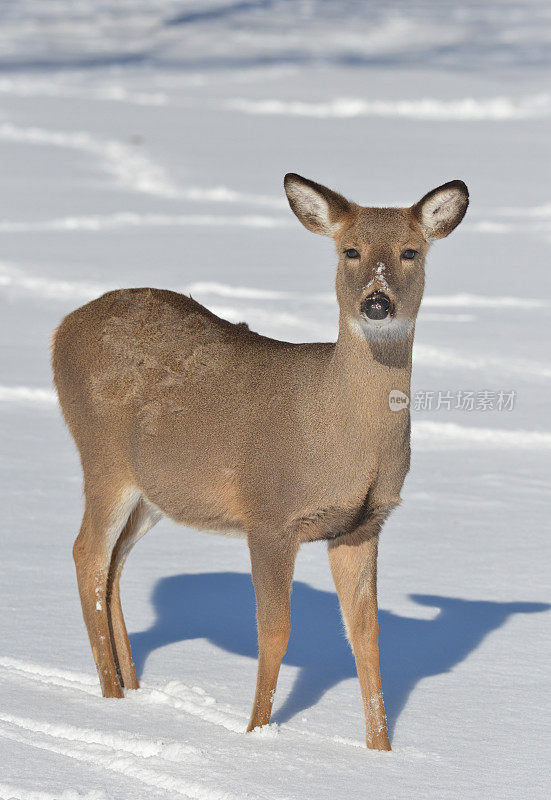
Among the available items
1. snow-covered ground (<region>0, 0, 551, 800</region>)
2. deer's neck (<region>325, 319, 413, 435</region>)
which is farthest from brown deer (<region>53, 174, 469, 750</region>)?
snow-covered ground (<region>0, 0, 551, 800</region>)

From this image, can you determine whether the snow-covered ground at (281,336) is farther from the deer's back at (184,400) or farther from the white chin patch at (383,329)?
the white chin patch at (383,329)

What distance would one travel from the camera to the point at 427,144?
15.3 m

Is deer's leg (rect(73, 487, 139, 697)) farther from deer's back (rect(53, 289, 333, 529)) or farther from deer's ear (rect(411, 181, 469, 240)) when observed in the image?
deer's ear (rect(411, 181, 469, 240))

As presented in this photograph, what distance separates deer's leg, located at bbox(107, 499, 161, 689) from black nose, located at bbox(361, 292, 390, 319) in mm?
1549

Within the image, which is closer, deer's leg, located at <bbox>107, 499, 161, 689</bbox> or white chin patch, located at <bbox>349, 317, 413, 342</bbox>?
white chin patch, located at <bbox>349, 317, 413, 342</bbox>

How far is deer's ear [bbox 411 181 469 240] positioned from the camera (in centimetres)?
498

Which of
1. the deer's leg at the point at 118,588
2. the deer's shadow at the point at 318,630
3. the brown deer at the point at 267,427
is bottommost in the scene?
the deer's shadow at the point at 318,630

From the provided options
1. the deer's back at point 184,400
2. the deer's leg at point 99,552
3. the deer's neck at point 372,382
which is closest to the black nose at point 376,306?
the deer's neck at point 372,382

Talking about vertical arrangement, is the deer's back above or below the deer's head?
below

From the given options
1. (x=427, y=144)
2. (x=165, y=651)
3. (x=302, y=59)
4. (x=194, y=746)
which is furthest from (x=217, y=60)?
(x=194, y=746)

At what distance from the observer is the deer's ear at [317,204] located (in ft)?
16.5

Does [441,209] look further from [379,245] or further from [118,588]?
[118,588]

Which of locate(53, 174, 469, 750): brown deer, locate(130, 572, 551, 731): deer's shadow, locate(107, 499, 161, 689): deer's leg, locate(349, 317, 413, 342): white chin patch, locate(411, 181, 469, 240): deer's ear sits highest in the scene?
locate(411, 181, 469, 240): deer's ear

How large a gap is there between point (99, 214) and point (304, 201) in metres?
8.63
